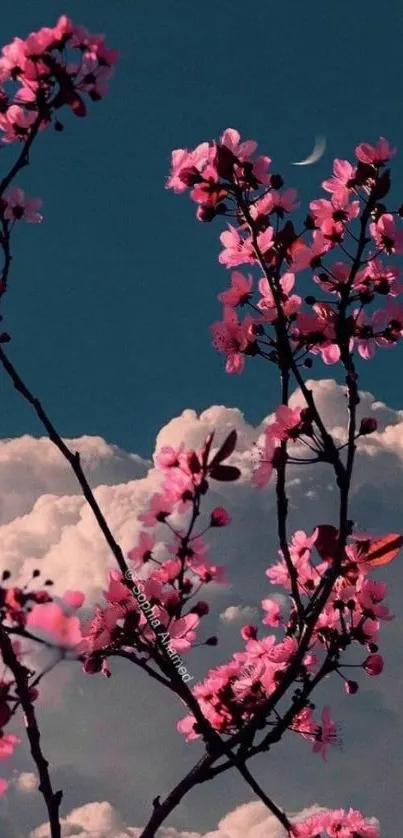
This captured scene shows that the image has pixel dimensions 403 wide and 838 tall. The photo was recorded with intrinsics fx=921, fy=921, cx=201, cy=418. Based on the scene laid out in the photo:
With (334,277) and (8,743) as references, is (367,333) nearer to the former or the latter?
(334,277)

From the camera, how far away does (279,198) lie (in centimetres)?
412

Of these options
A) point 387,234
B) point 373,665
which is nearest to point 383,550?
point 373,665

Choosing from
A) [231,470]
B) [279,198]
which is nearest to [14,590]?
[231,470]

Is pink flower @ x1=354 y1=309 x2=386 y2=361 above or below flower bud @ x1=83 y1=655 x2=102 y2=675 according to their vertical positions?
above

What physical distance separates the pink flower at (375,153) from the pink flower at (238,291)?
722 mm

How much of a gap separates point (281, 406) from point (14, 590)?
4.36ft

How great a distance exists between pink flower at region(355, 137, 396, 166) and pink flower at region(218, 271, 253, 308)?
0.72 metres

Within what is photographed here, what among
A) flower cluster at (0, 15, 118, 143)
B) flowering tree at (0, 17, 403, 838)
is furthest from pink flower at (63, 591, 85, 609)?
flower cluster at (0, 15, 118, 143)

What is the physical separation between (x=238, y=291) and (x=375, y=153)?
853 mm

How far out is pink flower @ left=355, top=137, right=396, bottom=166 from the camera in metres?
4.06

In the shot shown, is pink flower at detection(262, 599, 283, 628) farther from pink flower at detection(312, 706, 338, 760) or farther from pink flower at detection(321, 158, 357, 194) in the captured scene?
pink flower at detection(321, 158, 357, 194)

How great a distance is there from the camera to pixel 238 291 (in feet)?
13.8

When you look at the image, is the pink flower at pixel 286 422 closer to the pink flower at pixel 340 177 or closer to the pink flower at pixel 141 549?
the pink flower at pixel 141 549

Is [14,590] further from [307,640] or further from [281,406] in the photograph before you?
[281,406]
